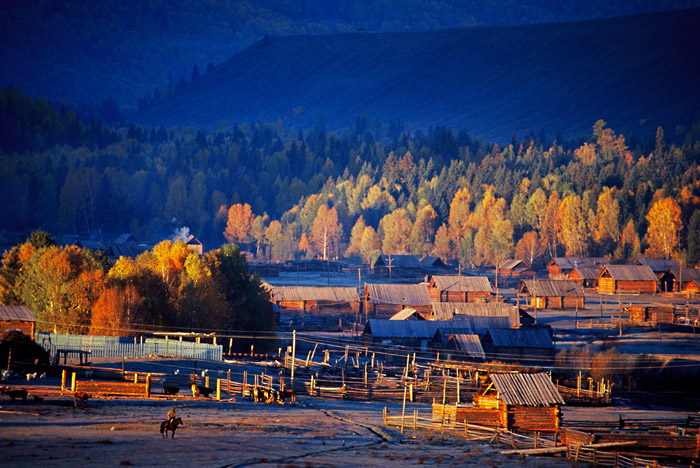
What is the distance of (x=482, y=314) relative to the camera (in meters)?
71.1

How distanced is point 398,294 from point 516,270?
4791 centimetres

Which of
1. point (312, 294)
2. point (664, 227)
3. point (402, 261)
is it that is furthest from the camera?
point (664, 227)

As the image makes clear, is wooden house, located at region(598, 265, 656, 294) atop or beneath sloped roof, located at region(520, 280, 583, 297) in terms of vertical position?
atop

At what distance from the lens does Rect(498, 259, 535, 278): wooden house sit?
413 feet

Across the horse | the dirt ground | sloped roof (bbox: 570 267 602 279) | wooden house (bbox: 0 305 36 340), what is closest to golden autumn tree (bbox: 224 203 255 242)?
sloped roof (bbox: 570 267 602 279)

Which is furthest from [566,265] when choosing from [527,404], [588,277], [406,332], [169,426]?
[169,426]

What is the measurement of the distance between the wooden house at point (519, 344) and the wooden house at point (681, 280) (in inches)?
1810

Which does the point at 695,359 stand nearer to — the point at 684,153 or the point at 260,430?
the point at 260,430

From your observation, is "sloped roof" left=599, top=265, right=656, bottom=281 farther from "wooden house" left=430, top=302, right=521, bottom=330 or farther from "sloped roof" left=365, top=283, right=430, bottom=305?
"wooden house" left=430, top=302, right=521, bottom=330

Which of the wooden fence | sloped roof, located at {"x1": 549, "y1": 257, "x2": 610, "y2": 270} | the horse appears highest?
sloped roof, located at {"x1": 549, "y1": 257, "x2": 610, "y2": 270}

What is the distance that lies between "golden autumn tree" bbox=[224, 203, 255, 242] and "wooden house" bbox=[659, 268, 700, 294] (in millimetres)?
101233

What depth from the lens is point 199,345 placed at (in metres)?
51.2

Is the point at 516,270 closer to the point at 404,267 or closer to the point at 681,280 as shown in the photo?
the point at 404,267

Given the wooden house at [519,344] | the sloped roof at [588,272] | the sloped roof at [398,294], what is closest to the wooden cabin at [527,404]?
the wooden house at [519,344]
